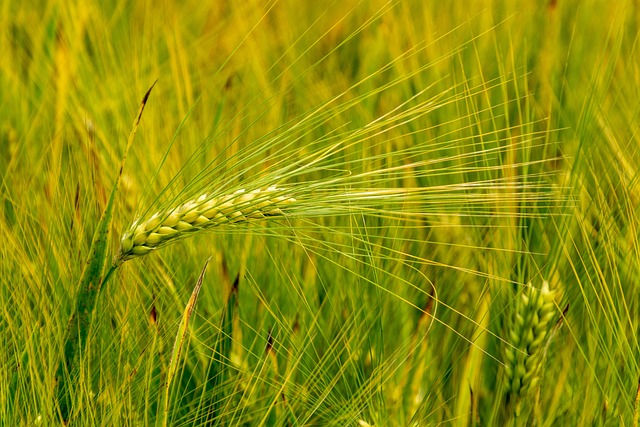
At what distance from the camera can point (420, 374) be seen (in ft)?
3.27

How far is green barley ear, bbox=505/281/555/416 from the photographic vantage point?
96cm

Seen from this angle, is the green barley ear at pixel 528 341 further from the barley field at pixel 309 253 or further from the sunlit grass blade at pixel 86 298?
the sunlit grass blade at pixel 86 298

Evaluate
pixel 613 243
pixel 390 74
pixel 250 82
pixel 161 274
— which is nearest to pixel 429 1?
pixel 390 74

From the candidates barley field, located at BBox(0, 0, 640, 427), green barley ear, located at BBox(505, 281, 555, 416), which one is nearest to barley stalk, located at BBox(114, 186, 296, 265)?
barley field, located at BBox(0, 0, 640, 427)

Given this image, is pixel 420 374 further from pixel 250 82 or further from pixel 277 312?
pixel 250 82

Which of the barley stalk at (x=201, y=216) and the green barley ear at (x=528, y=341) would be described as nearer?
the barley stalk at (x=201, y=216)

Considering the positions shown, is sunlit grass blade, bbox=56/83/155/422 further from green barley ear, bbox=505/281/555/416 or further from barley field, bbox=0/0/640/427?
green barley ear, bbox=505/281/555/416

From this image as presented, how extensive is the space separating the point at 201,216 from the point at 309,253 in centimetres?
32

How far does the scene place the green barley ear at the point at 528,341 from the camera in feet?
3.14

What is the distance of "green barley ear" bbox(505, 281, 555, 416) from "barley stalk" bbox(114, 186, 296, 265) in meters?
0.31

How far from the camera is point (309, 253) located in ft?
3.58

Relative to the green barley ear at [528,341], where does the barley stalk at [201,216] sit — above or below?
above

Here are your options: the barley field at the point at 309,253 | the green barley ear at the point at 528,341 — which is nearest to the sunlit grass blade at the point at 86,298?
the barley field at the point at 309,253

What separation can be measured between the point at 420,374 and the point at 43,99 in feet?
2.03
